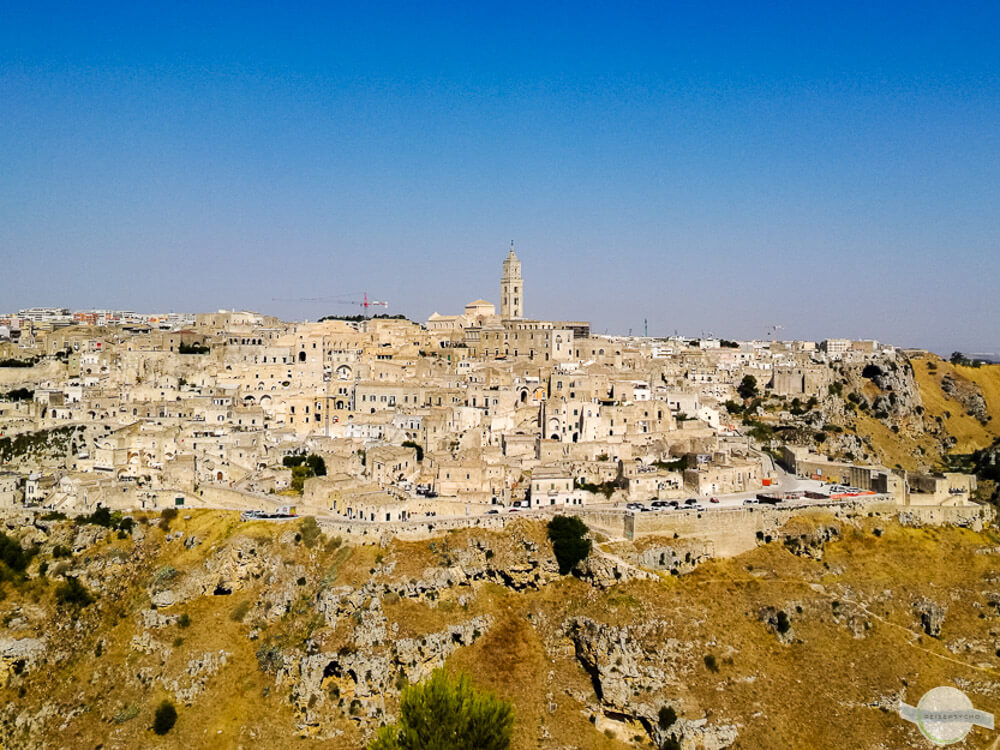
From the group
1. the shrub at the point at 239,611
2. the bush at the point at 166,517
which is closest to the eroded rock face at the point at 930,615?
the shrub at the point at 239,611

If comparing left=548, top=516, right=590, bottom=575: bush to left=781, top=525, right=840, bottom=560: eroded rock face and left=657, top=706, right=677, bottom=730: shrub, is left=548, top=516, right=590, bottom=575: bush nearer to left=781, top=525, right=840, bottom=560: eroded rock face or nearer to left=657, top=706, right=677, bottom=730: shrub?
left=657, top=706, right=677, bottom=730: shrub

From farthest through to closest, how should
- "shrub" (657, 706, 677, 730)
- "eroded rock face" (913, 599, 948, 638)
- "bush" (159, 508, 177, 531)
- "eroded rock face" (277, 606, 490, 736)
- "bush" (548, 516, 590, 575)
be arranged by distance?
"bush" (159, 508, 177, 531)
"bush" (548, 516, 590, 575)
"eroded rock face" (913, 599, 948, 638)
"eroded rock face" (277, 606, 490, 736)
"shrub" (657, 706, 677, 730)

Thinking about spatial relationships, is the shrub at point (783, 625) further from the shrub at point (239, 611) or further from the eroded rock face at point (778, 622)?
the shrub at point (239, 611)

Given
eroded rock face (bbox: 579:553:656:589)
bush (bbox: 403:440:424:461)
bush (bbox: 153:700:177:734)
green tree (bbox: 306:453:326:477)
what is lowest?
bush (bbox: 153:700:177:734)

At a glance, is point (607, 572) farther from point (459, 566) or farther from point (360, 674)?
point (360, 674)

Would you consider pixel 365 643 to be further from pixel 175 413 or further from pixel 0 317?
pixel 0 317

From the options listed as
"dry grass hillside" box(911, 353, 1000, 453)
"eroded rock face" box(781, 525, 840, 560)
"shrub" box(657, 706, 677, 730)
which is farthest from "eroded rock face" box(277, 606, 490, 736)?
"dry grass hillside" box(911, 353, 1000, 453)
